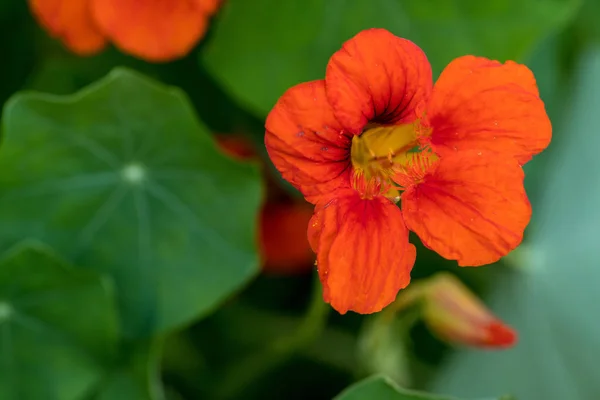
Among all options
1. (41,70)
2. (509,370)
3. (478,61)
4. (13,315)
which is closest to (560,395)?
(509,370)

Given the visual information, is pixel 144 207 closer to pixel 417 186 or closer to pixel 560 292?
pixel 417 186

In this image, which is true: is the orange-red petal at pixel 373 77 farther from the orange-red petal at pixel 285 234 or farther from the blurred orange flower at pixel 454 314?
the orange-red petal at pixel 285 234

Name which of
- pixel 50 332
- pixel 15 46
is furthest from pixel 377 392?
pixel 15 46

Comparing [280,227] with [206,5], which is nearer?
[206,5]

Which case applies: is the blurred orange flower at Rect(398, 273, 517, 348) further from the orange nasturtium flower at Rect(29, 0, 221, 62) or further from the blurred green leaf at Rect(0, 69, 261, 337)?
the orange nasturtium flower at Rect(29, 0, 221, 62)

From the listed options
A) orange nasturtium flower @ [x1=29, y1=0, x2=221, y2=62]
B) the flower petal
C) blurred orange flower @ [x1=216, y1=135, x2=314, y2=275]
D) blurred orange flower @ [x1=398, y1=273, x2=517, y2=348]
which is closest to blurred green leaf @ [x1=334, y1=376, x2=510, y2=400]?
blurred orange flower @ [x1=398, y1=273, x2=517, y2=348]

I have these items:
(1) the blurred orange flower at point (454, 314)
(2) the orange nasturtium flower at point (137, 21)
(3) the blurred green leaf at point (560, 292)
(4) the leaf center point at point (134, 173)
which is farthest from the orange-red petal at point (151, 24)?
(3) the blurred green leaf at point (560, 292)

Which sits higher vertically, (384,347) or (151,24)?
(151,24)
